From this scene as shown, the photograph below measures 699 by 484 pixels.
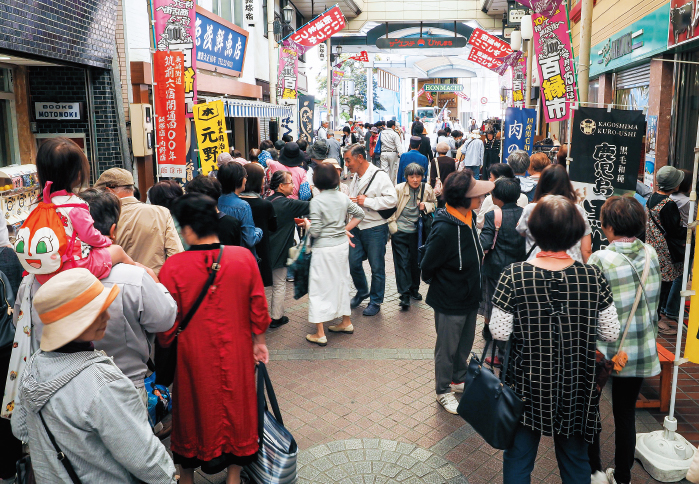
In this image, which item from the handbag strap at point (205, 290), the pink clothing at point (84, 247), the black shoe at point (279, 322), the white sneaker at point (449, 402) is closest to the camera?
the pink clothing at point (84, 247)

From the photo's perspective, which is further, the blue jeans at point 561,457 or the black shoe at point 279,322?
the black shoe at point 279,322

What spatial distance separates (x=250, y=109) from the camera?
12.6 metres

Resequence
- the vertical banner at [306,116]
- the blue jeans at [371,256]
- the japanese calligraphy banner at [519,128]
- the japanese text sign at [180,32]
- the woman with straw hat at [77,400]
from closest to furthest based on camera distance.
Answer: the woman with straw hat at [77,400] → the blue jeans at [371,256] → the japanese text sign at [180,32] → the japanese calligraphy banner at [519,128] → the vertical banner at [306,116]

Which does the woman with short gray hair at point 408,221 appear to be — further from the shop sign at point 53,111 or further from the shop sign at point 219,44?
the shop sign at point 219,44

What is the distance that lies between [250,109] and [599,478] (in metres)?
10.5

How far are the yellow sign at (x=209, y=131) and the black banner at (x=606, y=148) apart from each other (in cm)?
425

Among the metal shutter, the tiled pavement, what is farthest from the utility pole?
the tiled pavement

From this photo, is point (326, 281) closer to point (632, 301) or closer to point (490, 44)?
point (632, 301)

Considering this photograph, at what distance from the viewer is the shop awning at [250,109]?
37.6 ft

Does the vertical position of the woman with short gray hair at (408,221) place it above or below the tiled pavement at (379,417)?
above

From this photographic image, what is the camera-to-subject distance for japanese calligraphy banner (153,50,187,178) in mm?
7355

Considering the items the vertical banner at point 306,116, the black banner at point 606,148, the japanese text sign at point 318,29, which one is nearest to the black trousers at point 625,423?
the black banner at point 606,148

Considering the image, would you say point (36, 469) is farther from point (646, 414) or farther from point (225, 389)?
point (646, 414)

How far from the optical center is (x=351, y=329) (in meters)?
6.71
